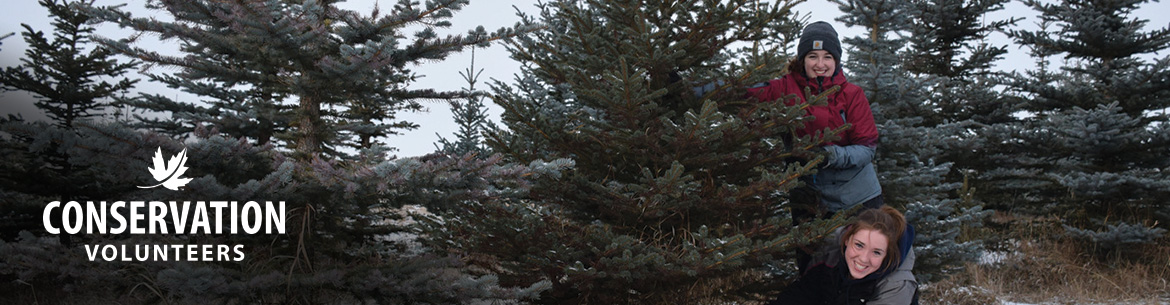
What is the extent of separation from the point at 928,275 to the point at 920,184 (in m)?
1.24

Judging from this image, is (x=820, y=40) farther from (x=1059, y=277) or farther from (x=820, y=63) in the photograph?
(x=1059, y=277)

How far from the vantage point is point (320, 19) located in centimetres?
396

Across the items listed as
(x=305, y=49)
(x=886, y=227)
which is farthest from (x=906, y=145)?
(x=305, y=49)

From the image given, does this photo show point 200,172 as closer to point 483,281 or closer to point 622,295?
point 483,281

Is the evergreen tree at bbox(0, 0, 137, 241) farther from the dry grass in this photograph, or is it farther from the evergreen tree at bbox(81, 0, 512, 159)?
the dry grass

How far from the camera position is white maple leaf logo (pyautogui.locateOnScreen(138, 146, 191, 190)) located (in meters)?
2.85

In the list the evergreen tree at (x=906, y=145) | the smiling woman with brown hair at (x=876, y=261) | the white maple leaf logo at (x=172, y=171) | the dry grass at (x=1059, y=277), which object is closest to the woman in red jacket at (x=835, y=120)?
the smiling woman with brown hair at (x=876, y=261)

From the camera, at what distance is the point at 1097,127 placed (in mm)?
7488

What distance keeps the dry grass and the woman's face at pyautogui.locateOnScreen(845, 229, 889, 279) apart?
9.56 feet

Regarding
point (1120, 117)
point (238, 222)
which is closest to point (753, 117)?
point (238, 222)

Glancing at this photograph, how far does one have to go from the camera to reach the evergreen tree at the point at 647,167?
3842mm

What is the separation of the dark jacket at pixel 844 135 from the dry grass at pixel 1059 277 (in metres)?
2.55

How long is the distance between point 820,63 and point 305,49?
321 centimetres

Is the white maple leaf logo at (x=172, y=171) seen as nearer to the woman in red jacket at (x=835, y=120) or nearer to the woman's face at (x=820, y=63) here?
the woman in red jacket at (x=835, y=120)
